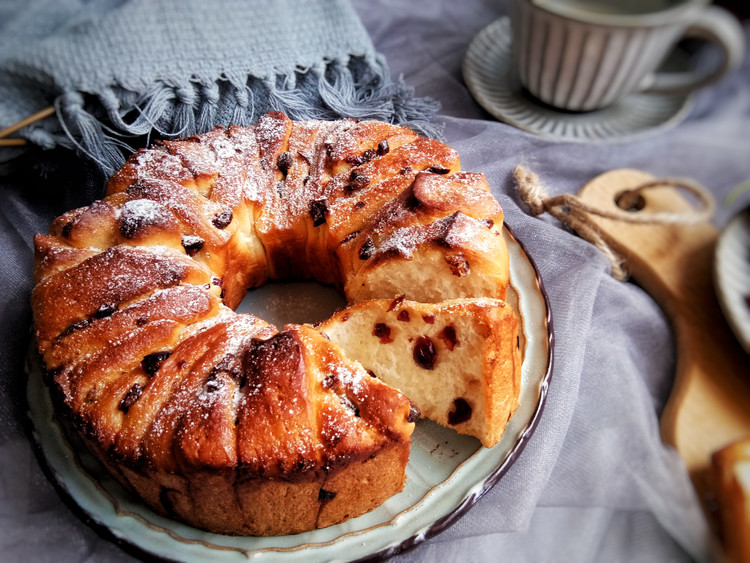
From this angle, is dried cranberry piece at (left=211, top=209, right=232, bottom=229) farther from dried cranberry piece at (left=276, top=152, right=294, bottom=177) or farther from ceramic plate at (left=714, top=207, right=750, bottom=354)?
ceramic plate at (left=714, top=207, right=750, bottom=354)

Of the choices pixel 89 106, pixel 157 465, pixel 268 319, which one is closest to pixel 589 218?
pixel 268 319

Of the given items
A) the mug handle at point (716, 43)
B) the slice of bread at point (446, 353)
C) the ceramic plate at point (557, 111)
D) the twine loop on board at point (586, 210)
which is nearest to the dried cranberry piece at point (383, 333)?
the slice of bread at point (446, 353)

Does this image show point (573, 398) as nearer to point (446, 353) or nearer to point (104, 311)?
point (446, 353)

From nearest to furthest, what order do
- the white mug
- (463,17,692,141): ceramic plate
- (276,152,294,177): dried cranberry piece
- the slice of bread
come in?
the slice of bread < (276,152,294,177): dried cranberry piece < the white mug < (463,17,692,141): ceramic plate

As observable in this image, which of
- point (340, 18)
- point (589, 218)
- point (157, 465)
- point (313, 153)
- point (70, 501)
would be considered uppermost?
point (340, 18)

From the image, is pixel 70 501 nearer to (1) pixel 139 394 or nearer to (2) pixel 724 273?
(1) pixel 139 394

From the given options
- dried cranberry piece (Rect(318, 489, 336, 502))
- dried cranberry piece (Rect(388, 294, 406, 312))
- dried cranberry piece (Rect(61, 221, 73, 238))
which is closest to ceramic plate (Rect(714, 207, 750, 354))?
dried cranberry piece (Rect(388, 294, 406, 312))

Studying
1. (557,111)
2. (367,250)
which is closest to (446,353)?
(367,250)
